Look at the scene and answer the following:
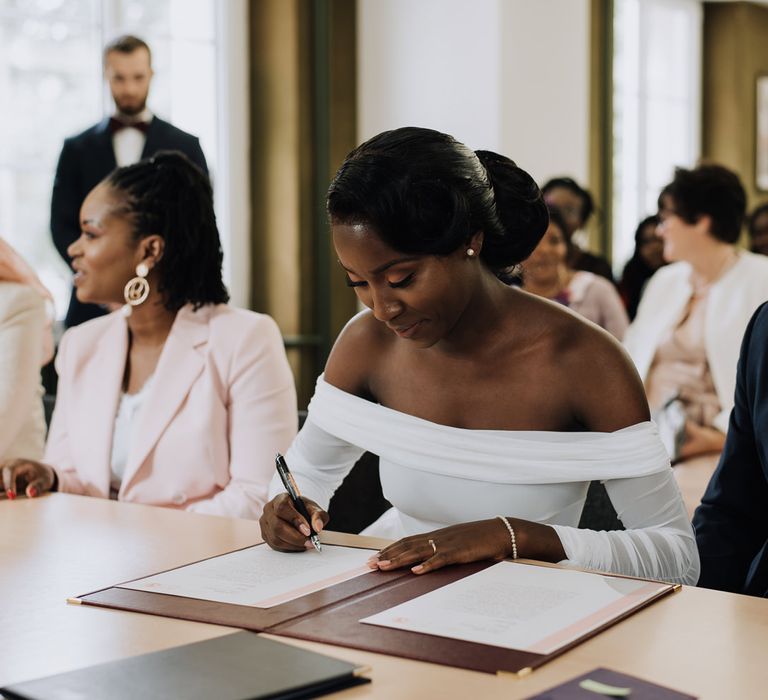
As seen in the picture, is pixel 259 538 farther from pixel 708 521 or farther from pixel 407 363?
pixel 708 521

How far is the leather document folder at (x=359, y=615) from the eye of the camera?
1228mm

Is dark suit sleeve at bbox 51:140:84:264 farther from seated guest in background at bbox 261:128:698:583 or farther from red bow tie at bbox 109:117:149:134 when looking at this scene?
seated guest in background at bbox 261:128:698:583

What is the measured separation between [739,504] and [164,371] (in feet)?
4.43

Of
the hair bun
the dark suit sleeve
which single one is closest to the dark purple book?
the hair bun

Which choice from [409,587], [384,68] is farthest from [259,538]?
[384,68]

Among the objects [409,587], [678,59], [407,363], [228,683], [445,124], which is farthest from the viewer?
[678,59]

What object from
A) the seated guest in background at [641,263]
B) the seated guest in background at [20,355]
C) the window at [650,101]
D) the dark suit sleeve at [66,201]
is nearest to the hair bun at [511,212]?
the seated guest in background at [20,355]

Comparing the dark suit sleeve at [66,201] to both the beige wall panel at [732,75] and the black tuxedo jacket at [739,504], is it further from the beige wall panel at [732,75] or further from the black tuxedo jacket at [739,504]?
the beige wall panel at [732,75]

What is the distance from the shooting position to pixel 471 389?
2.00m

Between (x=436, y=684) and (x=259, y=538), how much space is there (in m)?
0.76

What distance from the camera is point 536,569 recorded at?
1573mm

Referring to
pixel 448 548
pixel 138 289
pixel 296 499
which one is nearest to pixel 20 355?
pixel 138 289

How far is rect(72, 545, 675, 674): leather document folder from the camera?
4.03ft

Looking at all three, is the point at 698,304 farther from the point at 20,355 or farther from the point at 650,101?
the point at 650,101
